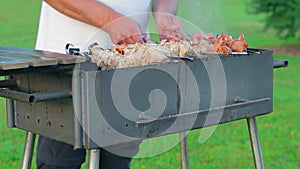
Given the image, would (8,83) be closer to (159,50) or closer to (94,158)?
(94,158)

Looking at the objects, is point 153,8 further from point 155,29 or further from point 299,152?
point 299,152

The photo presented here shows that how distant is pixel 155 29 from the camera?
3.24 meters

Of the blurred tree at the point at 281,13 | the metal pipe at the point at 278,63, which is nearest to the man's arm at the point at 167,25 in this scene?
the metal pipe at the point at 278,63

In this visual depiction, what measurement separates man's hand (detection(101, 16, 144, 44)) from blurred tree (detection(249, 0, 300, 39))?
920 cm

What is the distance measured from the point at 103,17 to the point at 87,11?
0.31ft

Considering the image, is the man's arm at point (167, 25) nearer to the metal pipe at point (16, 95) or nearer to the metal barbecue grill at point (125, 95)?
the metal barbecue grill at point (125, 95)

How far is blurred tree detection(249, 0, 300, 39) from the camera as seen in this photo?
11797mm

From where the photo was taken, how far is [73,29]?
3.24 metres

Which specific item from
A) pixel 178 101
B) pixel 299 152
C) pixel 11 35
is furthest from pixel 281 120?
pixel 11 35

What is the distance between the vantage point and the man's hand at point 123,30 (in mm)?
2895

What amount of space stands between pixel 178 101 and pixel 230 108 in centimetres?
32

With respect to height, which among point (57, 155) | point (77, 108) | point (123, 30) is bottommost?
point (57, 155)

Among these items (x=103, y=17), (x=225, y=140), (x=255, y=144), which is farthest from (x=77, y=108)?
(x=225, y=140)

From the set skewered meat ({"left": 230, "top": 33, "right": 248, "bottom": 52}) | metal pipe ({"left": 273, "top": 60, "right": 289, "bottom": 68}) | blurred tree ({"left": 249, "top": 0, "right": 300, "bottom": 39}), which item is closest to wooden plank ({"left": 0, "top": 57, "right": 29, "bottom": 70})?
skewered meat ({"left": 230, "top": 33, "right": 248, "bottom": 52})
